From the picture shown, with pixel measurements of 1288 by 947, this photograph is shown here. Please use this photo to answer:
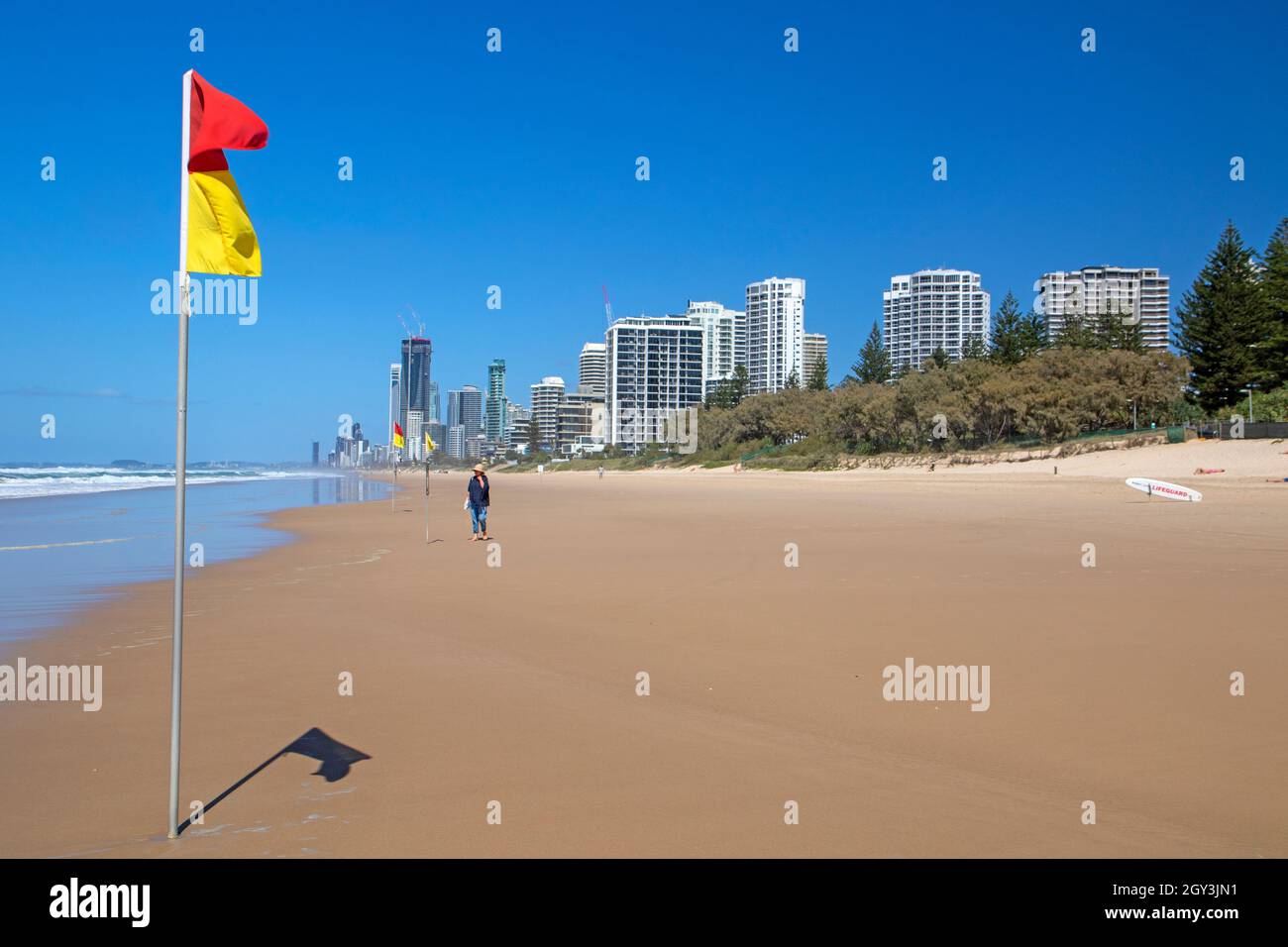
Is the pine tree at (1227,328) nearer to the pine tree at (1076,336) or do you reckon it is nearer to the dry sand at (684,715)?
Result: the pine tree at (1076,336)

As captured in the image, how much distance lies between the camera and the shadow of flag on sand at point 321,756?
4.93 meters

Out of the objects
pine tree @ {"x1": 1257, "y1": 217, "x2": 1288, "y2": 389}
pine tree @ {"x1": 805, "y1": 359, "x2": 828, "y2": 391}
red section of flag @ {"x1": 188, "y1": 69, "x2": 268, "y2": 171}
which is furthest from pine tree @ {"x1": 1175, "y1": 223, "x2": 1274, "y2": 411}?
red section of flag @ {"x1": 188, "y1": 69, "x2": 268, "y2": 171}

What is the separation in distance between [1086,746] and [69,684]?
7.94 m

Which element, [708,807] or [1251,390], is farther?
[1251,390]

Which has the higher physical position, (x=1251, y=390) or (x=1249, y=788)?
(x=1251, y=390)

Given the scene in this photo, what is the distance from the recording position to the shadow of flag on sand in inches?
194

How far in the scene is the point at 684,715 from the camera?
626 centimetres

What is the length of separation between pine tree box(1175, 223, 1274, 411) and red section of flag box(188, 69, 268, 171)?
231 ft

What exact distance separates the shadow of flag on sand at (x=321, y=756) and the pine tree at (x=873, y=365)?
97.1 meters

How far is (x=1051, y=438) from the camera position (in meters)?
51.1

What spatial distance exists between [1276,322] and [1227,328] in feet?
9.35
